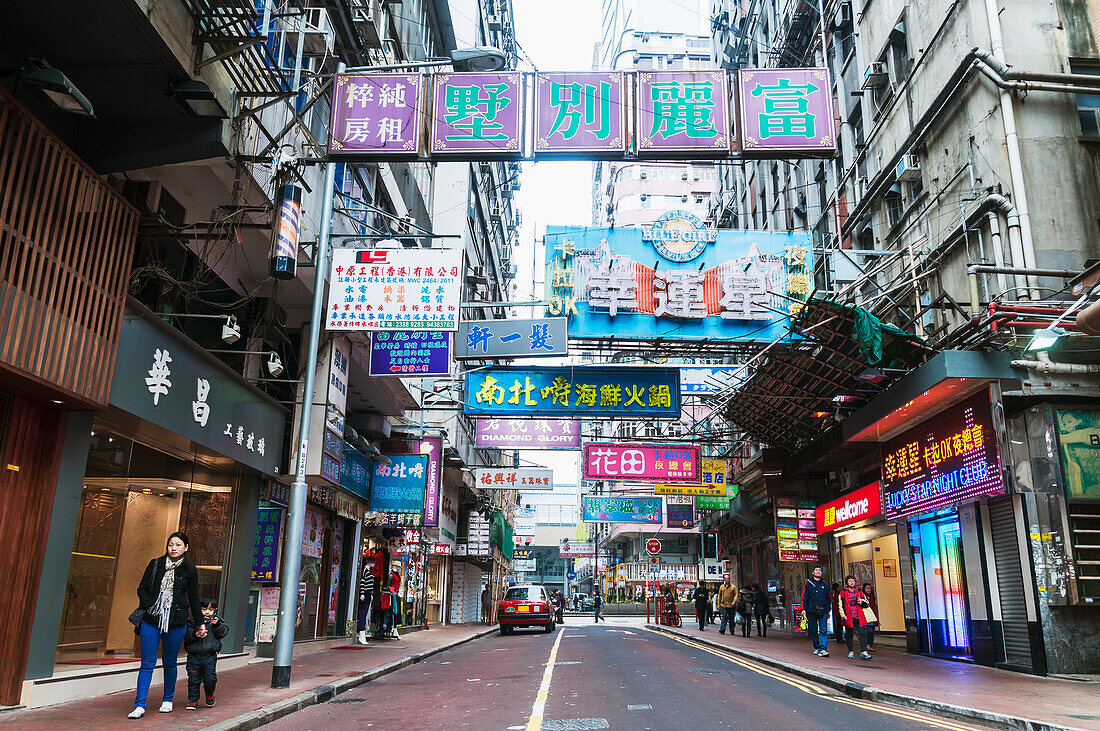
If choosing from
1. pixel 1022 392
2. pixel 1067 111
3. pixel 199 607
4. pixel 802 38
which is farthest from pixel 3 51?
pixel 802 38

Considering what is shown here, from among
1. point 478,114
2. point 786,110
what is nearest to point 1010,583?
point 786,110

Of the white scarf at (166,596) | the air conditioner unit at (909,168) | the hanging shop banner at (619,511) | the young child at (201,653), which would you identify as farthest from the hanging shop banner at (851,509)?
the white scarf at (166,596)

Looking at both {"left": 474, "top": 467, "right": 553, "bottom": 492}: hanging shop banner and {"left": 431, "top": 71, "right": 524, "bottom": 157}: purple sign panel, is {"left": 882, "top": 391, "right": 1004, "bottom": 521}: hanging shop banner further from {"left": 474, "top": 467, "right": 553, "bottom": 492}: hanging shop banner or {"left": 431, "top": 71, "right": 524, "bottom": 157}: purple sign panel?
{"left": 474, "top": 467, "right": 553, "bottom": 492}: hanging shop banner

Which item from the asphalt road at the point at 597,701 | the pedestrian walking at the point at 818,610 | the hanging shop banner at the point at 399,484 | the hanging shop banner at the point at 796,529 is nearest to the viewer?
the asphalt road at the point at 597,701

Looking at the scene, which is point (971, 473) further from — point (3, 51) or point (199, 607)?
point (3, 51)

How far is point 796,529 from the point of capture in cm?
2362

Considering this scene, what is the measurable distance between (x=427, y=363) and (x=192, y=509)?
5.07 metres

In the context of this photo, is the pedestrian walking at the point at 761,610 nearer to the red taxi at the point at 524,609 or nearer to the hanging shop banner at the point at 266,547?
the red taxi at the point at 524,609

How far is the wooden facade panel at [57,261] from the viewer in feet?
25.0

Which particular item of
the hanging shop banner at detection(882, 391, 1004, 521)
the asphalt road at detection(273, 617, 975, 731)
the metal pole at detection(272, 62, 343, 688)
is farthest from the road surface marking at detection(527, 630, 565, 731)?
the hanging shop banner at detection(882, 391, 1004, 521)

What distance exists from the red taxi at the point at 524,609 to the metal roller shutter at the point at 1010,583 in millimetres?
17089

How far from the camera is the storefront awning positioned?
44.5 ft

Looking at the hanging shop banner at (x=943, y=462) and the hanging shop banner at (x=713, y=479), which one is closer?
the hanging shop banner at (x=943, y=462)

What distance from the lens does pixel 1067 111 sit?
548 inches
